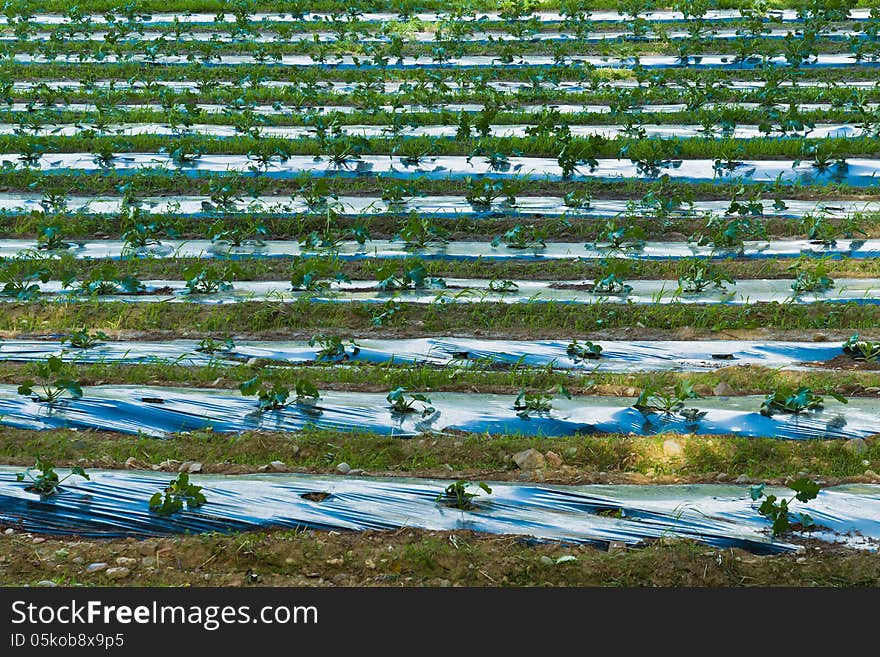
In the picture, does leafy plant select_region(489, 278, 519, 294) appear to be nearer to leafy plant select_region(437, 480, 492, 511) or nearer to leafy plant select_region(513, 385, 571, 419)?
leafy plant select_region(513, 385, 571, 419)

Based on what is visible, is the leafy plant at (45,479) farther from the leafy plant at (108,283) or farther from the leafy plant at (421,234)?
the leafy plant at (421,234)

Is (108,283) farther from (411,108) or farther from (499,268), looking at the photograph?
(411,108)

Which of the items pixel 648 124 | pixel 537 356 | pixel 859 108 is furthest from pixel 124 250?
pixel 859 108

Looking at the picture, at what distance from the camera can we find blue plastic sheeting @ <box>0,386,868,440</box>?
217 inches

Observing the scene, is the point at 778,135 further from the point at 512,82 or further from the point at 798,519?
the point at 798,519

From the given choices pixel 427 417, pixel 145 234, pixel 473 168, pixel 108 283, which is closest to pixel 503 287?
pixel 427 417

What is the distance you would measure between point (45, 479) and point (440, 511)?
1.95 m

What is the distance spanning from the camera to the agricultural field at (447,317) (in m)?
4.61

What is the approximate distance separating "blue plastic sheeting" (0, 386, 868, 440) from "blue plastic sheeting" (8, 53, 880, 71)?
8078 millimetres

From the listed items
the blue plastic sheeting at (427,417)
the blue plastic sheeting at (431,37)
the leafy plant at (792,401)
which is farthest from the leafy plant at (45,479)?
the blue plastic sheeting at (431,37)

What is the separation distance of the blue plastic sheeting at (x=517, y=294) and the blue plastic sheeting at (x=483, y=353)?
632 mm

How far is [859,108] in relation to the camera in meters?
10.3

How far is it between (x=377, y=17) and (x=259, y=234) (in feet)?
26.7

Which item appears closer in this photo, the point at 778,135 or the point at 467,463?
the point at 467,463
